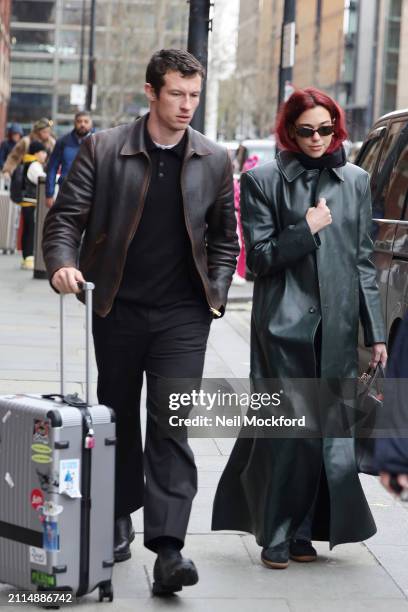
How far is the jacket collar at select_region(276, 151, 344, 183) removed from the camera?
5410 millimetres

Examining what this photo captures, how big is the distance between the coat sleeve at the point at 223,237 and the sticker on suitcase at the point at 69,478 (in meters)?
0.91

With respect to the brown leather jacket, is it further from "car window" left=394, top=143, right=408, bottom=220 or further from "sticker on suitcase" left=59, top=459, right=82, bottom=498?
"car window" left=394, top=143, right=408, bottom=220

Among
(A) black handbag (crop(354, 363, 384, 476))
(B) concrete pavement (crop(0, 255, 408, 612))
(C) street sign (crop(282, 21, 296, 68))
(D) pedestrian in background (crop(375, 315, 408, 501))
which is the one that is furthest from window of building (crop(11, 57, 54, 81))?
(D) pedestrian in background (crop(375, 315, 408, 501))

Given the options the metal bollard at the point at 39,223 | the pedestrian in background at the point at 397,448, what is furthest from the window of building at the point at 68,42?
the pedestrian in background at the point at 397,448

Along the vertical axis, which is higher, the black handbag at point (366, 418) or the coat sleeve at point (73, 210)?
the coat sleeve at point (73, 210)

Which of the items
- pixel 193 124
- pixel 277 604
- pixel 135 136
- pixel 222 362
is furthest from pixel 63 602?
pixel 193 124

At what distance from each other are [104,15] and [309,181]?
88541 mm

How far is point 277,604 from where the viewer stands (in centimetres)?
498

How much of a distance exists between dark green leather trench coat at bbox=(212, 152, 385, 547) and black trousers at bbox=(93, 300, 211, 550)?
35cm

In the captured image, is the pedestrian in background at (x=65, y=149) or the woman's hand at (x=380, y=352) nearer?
the woman's hand at (x=380, y=352)

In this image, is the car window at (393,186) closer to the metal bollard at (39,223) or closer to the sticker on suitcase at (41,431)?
the sticker on suitcase at (41,431)

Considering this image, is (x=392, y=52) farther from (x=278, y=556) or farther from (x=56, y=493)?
(x=56, y=493)

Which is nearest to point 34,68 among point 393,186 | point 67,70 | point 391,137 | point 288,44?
point 67,70

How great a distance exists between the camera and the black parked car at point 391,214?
771 cm
